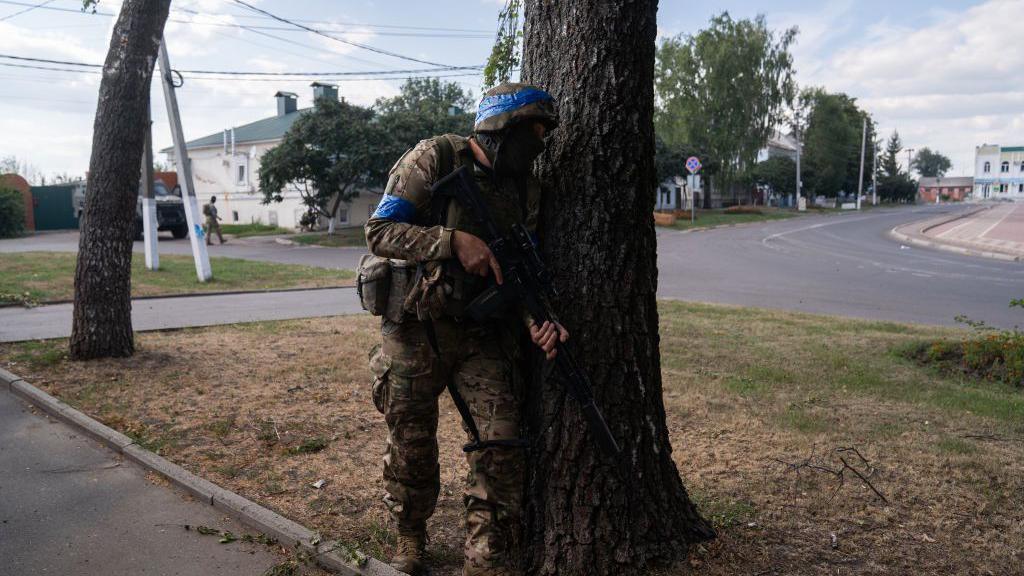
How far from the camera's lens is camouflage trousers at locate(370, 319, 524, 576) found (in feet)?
9.65

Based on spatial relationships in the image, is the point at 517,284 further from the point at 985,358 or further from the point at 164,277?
the point at 164,277

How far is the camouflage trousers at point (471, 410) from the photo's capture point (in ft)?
9.65

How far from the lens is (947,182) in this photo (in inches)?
6344

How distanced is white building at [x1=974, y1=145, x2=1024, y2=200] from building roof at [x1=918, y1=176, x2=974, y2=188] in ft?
27.4

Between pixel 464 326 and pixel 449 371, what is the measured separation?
198 millimetres

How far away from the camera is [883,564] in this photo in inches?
121

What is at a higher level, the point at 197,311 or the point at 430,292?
the point at 430,292

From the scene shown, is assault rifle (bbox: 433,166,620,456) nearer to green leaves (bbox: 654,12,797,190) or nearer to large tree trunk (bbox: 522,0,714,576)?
large tree trunk (bbox: 522,0,714,576)

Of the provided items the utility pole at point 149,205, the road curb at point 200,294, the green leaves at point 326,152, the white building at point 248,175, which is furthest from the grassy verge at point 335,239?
the road curb at point 200,294

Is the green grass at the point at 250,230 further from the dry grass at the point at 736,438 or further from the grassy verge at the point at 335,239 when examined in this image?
the dry grass at the point at 736,438

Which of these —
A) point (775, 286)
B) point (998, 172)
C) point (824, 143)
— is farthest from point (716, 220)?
point (998, 172)

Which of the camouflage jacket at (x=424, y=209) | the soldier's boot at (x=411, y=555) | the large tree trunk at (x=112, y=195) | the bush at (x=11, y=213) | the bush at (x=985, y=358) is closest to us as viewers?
the camouflage jacket at (x=424, y=209)

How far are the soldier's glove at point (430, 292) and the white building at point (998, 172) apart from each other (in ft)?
513

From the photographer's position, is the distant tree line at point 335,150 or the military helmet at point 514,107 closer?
the military helmet at point 514,107
